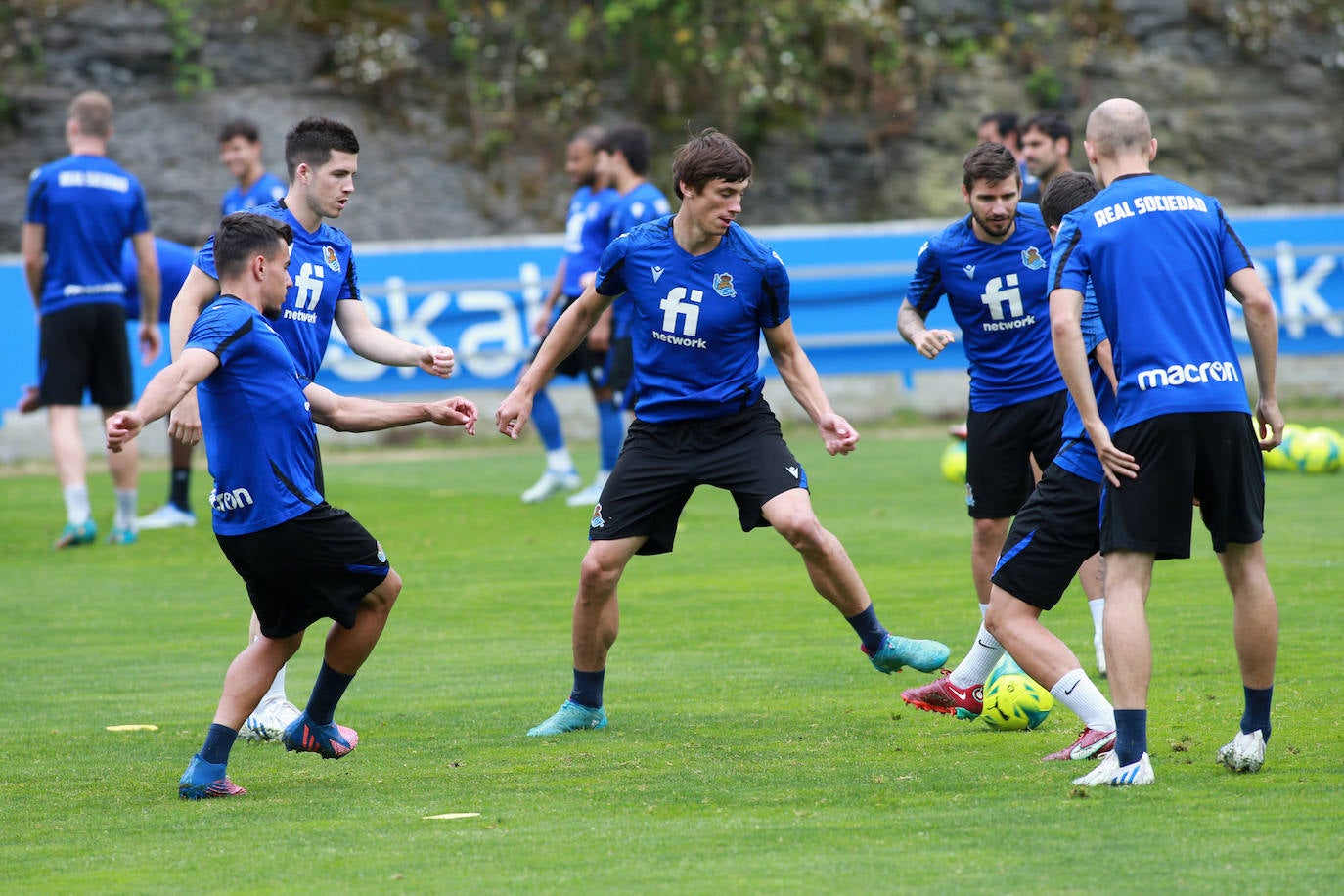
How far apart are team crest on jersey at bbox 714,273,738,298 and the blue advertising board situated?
11.7 meters

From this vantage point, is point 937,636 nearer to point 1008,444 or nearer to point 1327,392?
point 1008,444

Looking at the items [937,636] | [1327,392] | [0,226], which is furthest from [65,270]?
[1327,392]

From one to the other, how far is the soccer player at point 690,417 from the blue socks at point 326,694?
809mm

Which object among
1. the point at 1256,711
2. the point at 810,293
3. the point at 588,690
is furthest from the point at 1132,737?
the point at 810,293

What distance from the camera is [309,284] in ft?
21.2

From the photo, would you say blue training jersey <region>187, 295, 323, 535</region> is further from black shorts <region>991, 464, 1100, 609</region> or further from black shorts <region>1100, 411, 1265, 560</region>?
black shorts <region>1100, 411, 1265, 560</region>

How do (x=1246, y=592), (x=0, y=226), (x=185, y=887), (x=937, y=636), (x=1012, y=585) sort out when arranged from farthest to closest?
1. (x=0, y=226)
2. (x=937, y=636)
3. (x=1012, y=585)
4. (x=1246, y=592)
5. (x=185, y=887)

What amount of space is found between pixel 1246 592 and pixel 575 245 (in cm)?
845

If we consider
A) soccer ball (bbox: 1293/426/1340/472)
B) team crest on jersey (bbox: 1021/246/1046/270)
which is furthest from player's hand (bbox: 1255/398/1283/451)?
soccer ball (bbox: 1293/426/1340/472)

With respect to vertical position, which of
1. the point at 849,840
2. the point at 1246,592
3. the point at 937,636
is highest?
the point at 1246,592

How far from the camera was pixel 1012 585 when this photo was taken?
5844 mm

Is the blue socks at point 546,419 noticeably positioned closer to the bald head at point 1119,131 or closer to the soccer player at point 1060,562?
the soccer player at point 1060,562

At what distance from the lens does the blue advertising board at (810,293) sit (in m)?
18.4

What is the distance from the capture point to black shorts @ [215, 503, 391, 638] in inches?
217
